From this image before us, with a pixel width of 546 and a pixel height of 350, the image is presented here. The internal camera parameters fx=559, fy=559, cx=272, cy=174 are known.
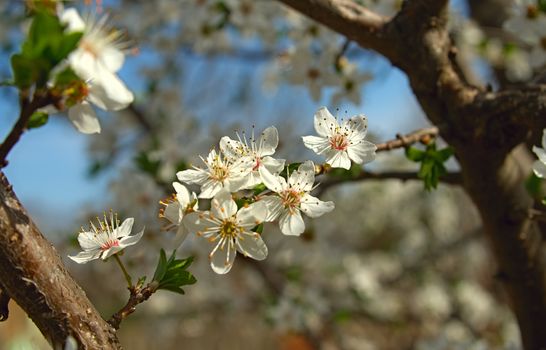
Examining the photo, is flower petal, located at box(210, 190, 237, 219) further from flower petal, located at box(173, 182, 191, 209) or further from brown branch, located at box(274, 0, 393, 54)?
brown branch, located at box(274, 0, 393, 54)

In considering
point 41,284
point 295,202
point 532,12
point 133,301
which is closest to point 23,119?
point 41,284

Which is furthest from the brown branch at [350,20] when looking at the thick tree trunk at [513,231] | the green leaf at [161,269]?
the green leaf at [161,269]

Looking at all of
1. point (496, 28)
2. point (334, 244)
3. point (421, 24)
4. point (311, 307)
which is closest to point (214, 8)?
point (421, 24)

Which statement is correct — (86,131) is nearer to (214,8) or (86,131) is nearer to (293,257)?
(214,8)

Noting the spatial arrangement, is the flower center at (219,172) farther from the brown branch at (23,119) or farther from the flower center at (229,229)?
the brown branch at (23,119)

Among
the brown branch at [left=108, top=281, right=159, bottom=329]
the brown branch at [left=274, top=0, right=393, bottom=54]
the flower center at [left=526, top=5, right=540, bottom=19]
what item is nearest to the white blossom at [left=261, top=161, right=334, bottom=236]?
the brown branch at [left=108, top=281, right=159, bottom=329]

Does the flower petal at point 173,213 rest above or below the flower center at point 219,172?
below

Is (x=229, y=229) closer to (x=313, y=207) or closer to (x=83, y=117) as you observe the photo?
(x=313, y=207)
